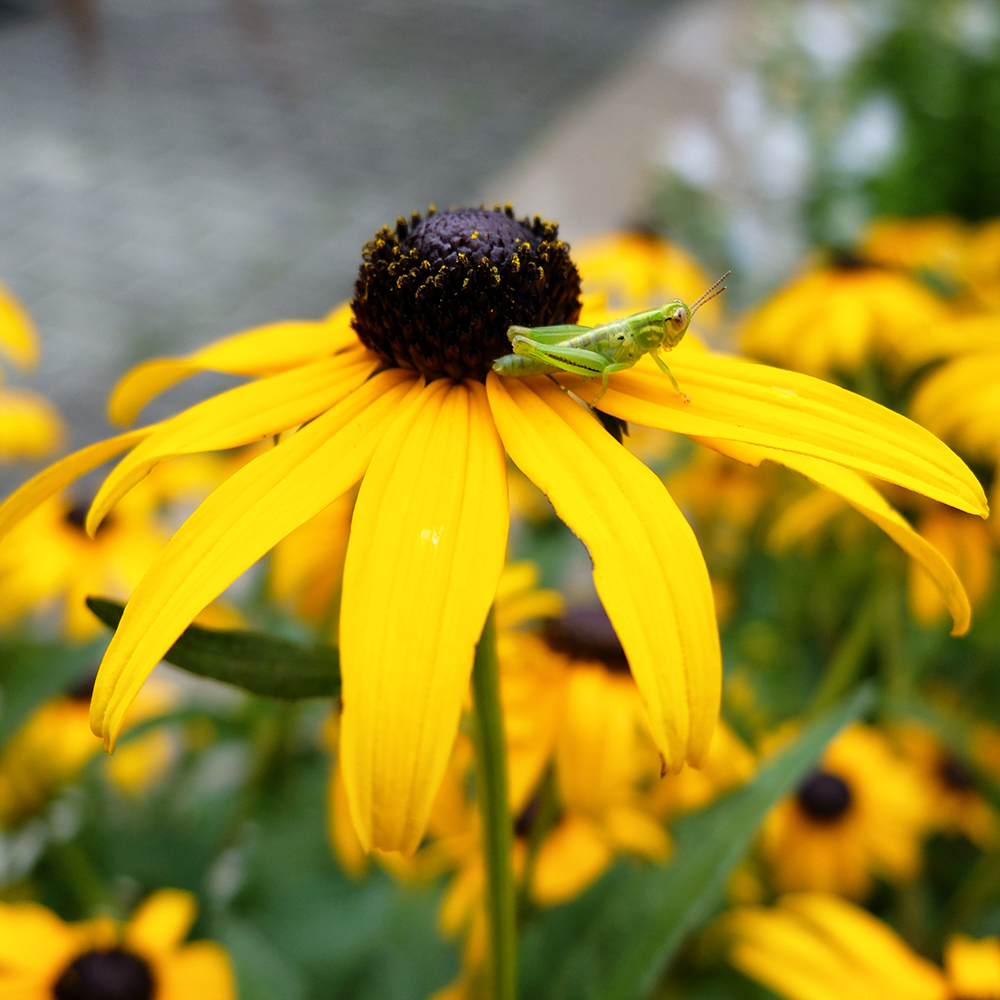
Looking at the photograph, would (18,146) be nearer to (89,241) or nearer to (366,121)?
(89,241)

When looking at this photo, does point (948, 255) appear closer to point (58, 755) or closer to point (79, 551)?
point (79, 551)

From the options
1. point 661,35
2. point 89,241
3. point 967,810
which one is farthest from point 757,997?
point 661,35

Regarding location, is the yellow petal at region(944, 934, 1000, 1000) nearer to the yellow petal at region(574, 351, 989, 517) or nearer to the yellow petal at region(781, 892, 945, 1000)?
the yellow petal at region(781, 892, 945, 1000)

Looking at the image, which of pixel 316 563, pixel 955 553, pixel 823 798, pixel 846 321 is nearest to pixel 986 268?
pixel 846 321

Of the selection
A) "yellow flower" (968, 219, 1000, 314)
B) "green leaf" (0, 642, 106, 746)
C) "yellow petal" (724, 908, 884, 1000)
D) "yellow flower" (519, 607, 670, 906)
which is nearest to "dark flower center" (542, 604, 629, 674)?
"yellow flower" (519, 607, 670, 906)

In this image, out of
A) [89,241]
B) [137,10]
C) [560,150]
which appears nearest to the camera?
[89,241]

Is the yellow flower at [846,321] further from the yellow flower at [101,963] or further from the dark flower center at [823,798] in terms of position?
the yellow flower at [101,963]

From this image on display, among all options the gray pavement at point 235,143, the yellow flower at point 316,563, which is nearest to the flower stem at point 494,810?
the yellow flower at point 316,563
